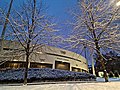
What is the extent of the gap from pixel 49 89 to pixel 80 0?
5.55 m

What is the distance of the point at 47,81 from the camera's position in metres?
9.24

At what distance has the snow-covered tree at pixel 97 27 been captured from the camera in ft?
20.5

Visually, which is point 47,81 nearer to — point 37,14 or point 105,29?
point 37,14

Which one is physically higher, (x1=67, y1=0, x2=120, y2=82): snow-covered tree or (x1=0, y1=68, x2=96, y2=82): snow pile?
(x1=67, y1=0, x2=120, y2=82): snow-covered tree

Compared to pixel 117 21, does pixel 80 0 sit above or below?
above

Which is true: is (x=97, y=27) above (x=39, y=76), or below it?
above

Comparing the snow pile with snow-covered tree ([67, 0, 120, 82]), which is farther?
the snow pile

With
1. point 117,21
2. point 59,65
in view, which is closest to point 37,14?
point 117,21

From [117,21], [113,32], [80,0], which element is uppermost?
[80,0]

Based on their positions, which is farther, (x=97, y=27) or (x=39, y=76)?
(x=39, y=76)

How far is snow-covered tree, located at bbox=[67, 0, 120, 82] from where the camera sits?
623cm

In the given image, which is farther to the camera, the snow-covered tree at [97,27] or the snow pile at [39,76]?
the snow pile at [39,76]

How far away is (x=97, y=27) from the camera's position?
21.2ft

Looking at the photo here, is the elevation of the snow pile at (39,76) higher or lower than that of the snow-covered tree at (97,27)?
lower
